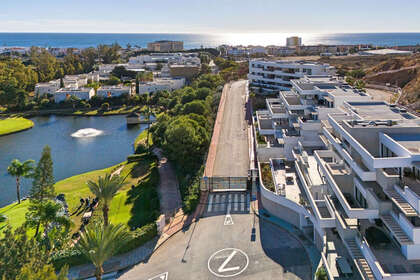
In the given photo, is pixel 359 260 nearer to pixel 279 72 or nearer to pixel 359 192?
pixel 359 192

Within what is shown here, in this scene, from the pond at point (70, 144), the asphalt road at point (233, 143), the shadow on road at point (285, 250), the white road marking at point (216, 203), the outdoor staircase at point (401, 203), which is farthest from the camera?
the pond at point (70, 144)

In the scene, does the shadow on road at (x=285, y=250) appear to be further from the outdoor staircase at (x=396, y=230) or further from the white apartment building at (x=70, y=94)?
the white apartment building at (x=70, y=94)

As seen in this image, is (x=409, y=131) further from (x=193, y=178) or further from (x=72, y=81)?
(x=72, y=81)

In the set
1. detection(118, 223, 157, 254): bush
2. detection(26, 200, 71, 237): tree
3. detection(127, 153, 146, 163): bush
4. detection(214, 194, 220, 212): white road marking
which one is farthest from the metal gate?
detection(127, 153, 146, 163): bush

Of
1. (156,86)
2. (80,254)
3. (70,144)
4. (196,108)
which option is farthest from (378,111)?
(156,86)

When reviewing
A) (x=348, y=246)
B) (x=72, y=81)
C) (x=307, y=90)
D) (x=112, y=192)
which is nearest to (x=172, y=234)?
(x=112, y=192)

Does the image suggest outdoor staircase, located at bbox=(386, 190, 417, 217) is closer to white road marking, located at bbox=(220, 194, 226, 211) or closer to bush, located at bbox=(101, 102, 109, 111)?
white road marking, located at bbox=(220, 194, 226, 211)

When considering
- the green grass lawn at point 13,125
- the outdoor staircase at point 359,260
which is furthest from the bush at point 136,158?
the green grass lawn at point 13,125
